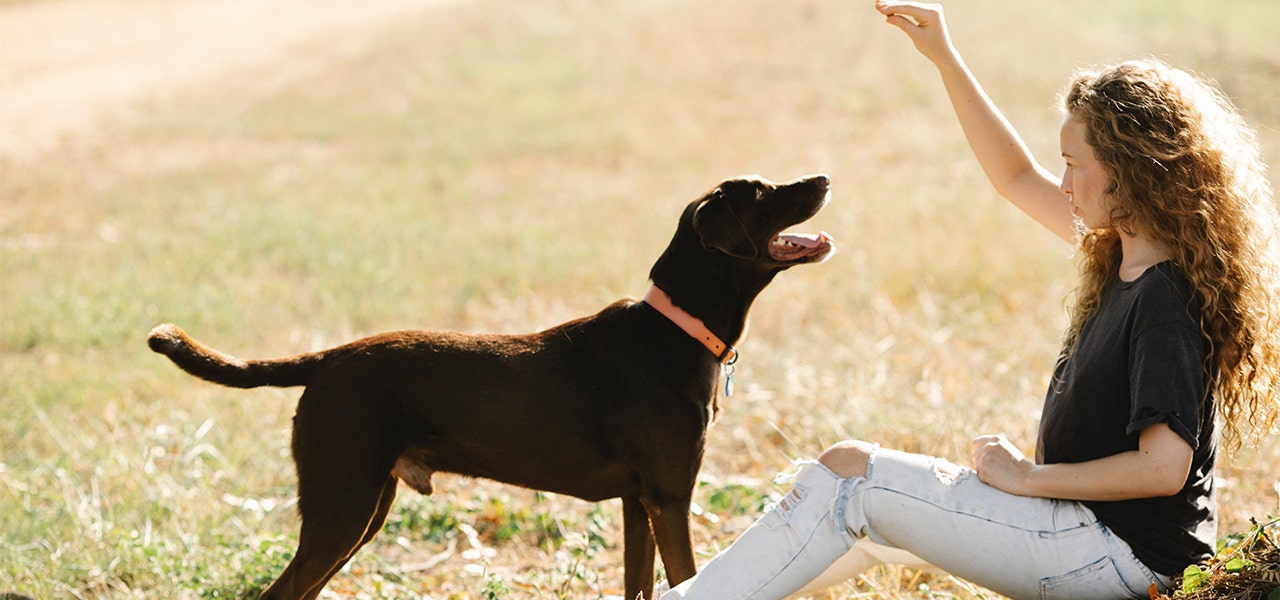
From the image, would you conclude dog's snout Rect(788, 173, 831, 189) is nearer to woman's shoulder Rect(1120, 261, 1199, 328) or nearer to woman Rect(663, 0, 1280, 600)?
woman Rect(663, 0, 1280, 600)

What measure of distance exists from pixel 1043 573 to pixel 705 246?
141cm

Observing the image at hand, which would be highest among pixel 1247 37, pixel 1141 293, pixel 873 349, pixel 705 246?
pixel 1247 37

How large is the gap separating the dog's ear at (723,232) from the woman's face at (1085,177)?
3.34ft

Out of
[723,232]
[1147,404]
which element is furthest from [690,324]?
[1147,404]

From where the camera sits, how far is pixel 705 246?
404cm

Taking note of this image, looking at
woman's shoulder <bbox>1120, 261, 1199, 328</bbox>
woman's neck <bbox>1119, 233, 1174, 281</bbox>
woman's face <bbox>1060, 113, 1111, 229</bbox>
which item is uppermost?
woman's face <bbox>1060, 113, 1111, 229</bbox>

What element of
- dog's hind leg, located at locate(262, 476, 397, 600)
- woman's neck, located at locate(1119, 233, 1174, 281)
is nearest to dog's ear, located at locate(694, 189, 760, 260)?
woman's neck, located at locate(1119, 233, 1174, 281)

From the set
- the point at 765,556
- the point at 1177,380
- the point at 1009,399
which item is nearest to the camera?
the point at 1177,380

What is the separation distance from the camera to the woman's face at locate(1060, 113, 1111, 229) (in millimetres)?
3375

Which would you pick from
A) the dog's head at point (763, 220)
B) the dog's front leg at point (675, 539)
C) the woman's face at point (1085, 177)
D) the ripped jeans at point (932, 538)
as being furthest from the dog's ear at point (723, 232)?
the woman's face at point (1085, 177)

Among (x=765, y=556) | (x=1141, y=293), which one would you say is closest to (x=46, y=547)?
(x=765, y=556)

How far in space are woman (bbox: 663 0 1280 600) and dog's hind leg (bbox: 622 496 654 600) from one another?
2.49 feet

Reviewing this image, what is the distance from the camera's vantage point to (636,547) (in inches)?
162

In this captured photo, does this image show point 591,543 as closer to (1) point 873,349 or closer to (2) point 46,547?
(2) point 46,547
